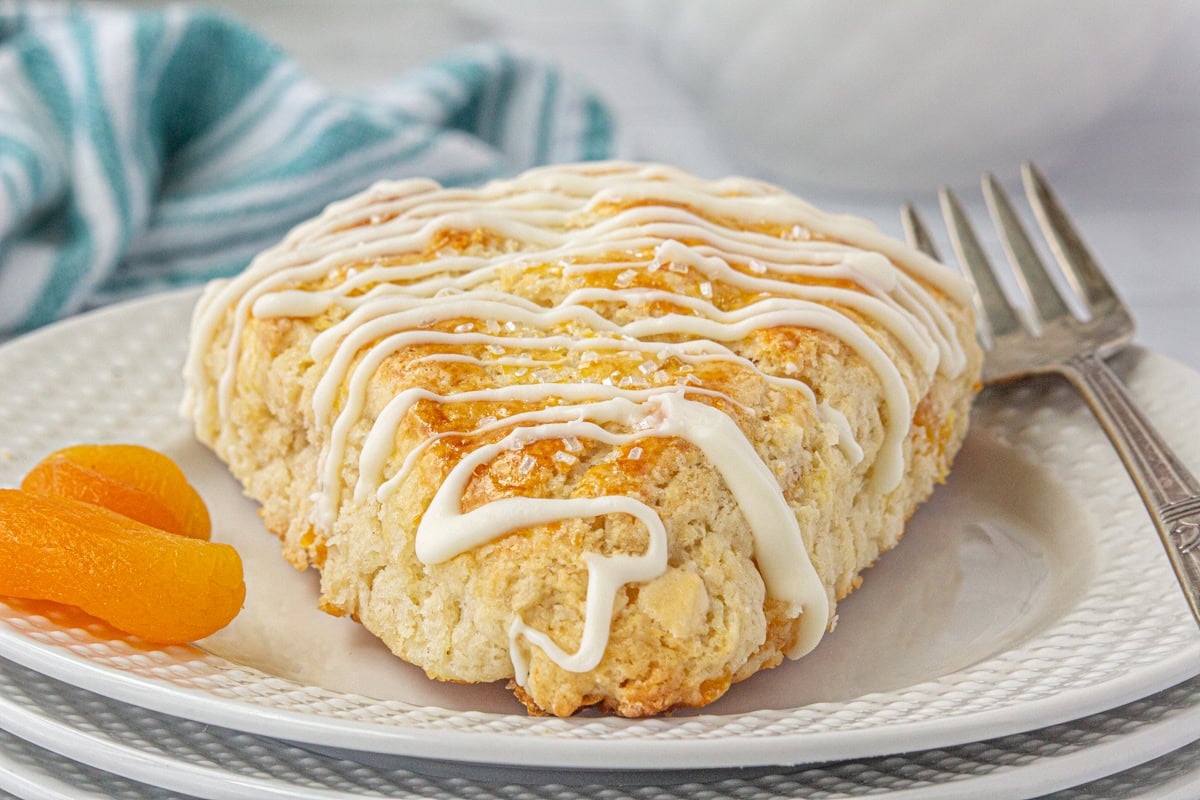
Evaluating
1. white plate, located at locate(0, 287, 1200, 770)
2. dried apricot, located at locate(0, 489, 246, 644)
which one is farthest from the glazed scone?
dried apricot, located at locate(0, 489, 246, 644)

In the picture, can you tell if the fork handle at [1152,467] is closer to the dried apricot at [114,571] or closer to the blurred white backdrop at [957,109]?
the blurred white backdrop at [957,109]

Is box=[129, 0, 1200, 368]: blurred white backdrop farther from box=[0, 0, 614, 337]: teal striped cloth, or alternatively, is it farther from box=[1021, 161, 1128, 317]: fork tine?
box=[1021, 161, 1128, 317]: fork tine

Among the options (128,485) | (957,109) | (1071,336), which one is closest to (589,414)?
(128,485)

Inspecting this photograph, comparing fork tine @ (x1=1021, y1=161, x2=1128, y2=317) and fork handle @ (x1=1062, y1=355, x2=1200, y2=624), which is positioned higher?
fork tine @ (x1=1021, y1=161, x2=1128, y2=317)

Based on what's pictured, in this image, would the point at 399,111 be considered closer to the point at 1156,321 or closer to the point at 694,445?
the point at 1156,321

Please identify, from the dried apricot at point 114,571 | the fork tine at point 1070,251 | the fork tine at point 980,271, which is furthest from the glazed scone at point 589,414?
the fork tine at point 1070,251

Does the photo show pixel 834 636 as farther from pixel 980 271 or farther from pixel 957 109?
pixel 957 109
